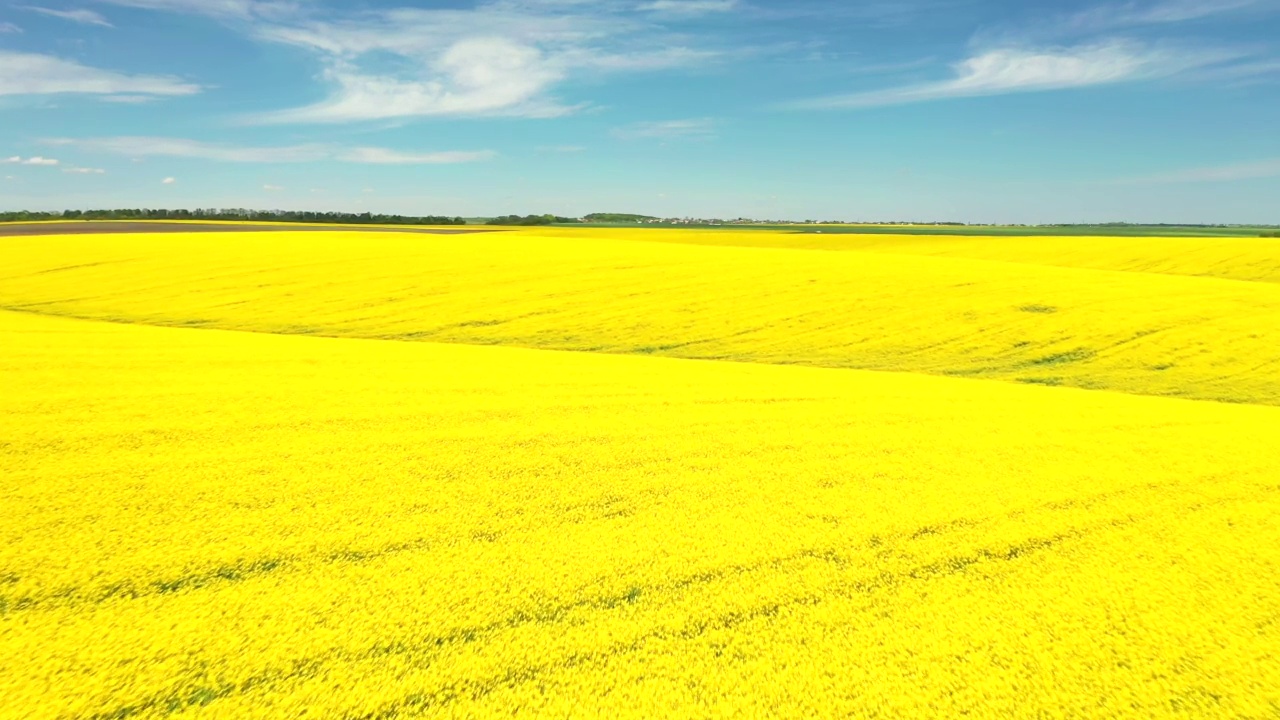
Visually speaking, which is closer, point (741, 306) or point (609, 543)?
point (609, 543)

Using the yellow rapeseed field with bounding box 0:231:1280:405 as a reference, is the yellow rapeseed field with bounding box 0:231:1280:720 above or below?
above

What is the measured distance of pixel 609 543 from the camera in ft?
10.4

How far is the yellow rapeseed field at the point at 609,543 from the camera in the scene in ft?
7.27

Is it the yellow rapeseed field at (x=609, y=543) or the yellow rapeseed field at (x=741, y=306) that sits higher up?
the yellow rapeseed field at (x=609, y=543)

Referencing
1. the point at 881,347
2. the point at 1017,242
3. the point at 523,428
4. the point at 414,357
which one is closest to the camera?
the point at 523,428

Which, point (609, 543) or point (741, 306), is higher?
point (609, 543)

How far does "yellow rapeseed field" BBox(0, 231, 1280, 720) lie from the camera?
222 cm

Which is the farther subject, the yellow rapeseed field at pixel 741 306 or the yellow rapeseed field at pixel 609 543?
the yellow rapeseed field at pixel 741 306

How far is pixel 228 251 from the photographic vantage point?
26.5 m

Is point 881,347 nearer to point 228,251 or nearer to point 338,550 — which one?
point 338,550

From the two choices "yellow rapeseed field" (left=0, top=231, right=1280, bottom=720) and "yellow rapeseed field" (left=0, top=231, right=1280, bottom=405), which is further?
"yellow rapeseed field" (left=0, top=231, right=1280, bottom=405)

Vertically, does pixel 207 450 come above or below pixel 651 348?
above

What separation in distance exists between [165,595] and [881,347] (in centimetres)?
1259

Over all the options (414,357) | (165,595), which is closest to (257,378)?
(414,357)
